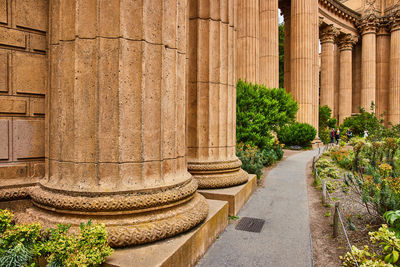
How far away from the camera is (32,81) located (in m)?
3.67

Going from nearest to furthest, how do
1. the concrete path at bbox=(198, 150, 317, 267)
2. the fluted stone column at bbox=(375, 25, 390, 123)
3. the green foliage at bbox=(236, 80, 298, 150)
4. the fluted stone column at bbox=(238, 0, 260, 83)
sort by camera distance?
the concrete path at bbox=(198, 150, 317, 267), the green foliage at bbox=(236, 80, 298, 150), the fluted stone column at bbox=(238, 0, 260, 83), the fluted stone column at bbox=(375, 25, 390, 123)

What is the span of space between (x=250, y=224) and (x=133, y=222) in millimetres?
3036

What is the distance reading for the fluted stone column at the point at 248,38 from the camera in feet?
51.7

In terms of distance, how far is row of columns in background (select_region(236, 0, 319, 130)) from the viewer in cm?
1599

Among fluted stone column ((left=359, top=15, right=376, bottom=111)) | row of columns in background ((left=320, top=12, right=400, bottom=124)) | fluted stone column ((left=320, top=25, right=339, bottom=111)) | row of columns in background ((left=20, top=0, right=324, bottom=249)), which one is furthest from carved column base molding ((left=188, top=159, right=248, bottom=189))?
fluted stone column ((left=359, top=15, right=376, bottom=111))

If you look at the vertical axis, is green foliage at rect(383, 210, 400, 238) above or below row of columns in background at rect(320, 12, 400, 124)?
below

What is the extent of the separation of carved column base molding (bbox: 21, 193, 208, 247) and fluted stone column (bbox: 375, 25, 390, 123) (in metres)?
43.7

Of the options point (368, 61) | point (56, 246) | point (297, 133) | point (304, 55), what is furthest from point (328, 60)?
point (56, 246)

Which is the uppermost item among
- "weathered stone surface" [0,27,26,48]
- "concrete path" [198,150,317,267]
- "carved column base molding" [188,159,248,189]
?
"weathered stone surface" [0,27,26,48]

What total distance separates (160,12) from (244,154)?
8142 millimetres

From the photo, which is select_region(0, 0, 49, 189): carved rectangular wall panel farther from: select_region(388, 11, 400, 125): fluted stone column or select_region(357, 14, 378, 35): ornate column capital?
select_region(357, 14, 378, 35): ornate column capital

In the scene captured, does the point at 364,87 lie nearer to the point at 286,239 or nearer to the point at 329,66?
the point at 329,66

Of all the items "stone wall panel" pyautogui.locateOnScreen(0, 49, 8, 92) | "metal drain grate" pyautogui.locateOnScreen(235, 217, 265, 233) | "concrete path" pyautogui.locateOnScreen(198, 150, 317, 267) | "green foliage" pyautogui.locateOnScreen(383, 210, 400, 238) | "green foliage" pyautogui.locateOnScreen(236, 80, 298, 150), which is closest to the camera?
"stone wall panel" pyautogui.locateOnScreen(0, 49, 8, 92)

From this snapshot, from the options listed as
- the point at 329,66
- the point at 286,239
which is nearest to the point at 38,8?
the point at 286,239
